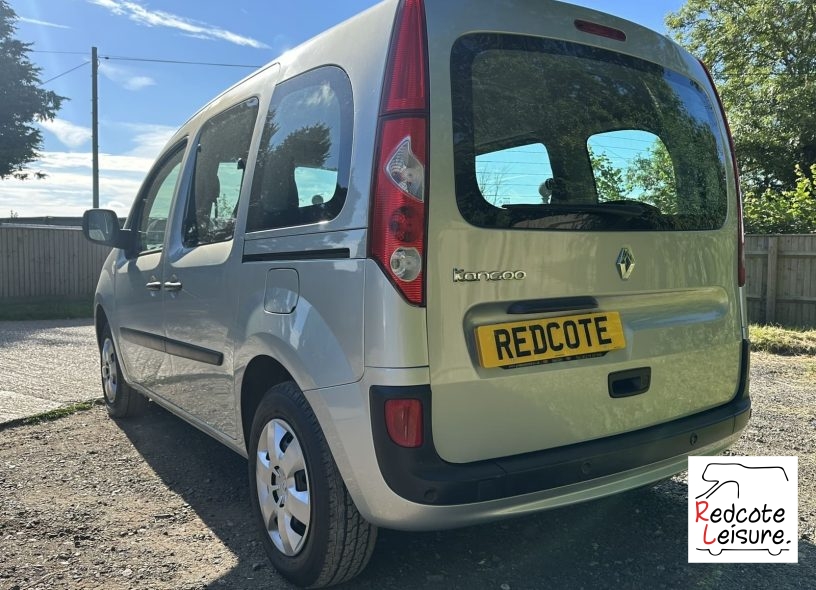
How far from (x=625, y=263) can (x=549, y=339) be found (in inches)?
16.5

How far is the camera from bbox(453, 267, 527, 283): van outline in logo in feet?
6.56

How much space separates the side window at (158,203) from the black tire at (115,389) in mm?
978

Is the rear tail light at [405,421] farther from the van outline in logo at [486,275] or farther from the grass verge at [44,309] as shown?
the grass verge at [44,309]

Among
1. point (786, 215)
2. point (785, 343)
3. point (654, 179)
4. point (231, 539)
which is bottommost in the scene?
point (231, 539)

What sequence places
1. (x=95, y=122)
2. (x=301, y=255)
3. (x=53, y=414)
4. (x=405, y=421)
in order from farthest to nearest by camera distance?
(x=95, y=122) → (x=53, y=414) → (x=301, y=255) → (x=405, y=421)

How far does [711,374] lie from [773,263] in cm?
903

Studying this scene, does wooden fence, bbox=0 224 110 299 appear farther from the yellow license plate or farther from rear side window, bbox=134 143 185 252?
the yellow license plate

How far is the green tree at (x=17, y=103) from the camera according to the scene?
1888 cm

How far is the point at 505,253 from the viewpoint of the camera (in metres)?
2.06

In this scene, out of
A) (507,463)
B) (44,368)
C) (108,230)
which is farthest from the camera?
(44,368)

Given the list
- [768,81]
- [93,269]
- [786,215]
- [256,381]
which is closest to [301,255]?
[256,381]

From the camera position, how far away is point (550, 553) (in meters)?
2.64

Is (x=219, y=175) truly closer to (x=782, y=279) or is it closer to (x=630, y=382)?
(x=630, y=382)

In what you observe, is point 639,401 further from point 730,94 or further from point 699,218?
point 730,94
